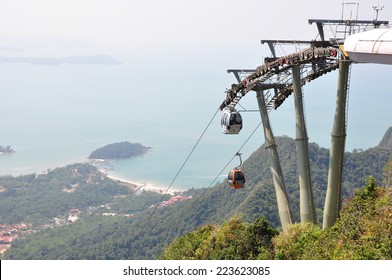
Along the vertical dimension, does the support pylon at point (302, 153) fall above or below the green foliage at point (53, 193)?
above

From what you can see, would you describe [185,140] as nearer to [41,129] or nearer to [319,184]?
[41,129]

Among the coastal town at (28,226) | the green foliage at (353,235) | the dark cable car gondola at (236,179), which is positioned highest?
the dark cable car gondola at (236,179)

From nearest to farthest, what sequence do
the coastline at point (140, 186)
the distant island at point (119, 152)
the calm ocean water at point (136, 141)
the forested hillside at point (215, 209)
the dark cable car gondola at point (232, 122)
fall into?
the dark cable car gondola at point (232, 122), the forested hillside at point (215, 209), the coastline at point (140, 186), the calm ocean water at point (136, 141), the distant island at point (119, 152)

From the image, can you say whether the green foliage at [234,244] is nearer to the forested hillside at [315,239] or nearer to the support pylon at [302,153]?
the forested hillside at [315,239]

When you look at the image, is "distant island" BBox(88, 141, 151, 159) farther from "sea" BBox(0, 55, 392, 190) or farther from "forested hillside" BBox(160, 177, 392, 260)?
"forested hillside" BBox(160, 177, 392, 260)

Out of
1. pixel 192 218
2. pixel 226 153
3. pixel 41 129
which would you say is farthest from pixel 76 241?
pixel 41 129

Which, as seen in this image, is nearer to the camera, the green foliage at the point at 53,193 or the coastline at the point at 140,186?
the green foliage at the point at 53,193

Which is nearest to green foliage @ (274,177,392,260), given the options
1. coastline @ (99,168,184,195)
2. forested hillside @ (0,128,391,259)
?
forested hillside @ (0,128,391,259)

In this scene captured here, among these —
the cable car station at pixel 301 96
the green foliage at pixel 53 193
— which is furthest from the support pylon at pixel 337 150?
the green foliage at pixel 53 193
